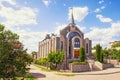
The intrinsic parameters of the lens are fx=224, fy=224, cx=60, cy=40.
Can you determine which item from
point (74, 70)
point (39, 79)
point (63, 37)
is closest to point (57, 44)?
point (63, 37)

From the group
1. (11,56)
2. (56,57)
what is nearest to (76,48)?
(56,57)

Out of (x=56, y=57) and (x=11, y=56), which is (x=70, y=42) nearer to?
(x=56, y=57)

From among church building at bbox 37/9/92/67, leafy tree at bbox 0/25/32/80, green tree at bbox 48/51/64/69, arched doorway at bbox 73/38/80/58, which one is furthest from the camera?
arched doorway at bbox 73/38/80/58

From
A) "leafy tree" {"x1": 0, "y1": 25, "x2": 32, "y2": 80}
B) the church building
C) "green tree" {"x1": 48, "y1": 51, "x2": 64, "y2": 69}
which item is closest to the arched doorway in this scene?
the church building

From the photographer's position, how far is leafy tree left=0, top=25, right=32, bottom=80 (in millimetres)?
16734

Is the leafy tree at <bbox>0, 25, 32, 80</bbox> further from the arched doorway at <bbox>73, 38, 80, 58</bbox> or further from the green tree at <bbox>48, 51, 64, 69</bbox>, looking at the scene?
the arched doorway at <bbox>73, 38, 80, 58</bbox>

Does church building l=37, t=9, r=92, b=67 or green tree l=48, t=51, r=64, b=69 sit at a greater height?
church building l=37, t=9, r=92, b=67

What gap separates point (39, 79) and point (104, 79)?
35.8 ft

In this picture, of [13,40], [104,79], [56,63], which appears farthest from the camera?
[56,63]

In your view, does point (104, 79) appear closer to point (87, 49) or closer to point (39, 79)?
point (39, 79)

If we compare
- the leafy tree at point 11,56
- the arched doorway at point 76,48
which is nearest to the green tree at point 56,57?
the arched doorway at point 76,48

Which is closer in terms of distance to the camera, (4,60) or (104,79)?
(4,60)

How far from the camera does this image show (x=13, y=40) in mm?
18078

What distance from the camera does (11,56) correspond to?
17469 mm
